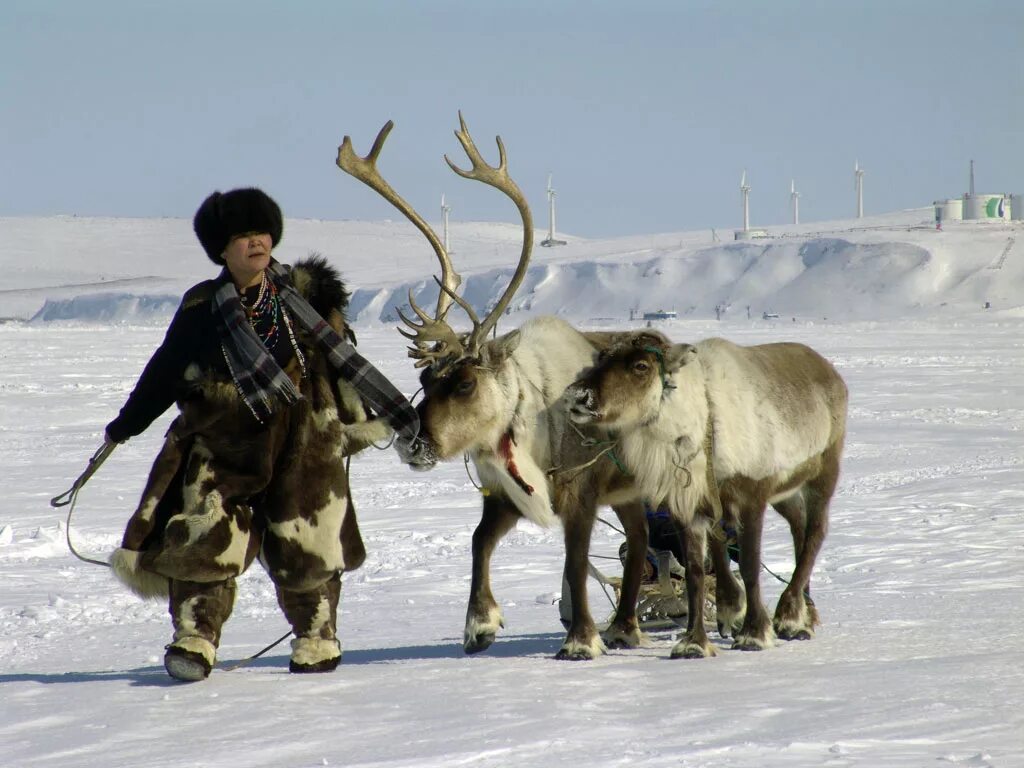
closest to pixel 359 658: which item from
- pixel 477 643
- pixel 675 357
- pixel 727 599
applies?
pixel 477 643

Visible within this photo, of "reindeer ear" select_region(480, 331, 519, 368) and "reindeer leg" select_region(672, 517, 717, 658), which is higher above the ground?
"reindeer ear" select_region(480, 331, 519, 368)

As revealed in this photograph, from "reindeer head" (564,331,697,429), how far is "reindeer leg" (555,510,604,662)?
1.27ft

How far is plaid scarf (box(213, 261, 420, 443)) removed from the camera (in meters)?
5.09

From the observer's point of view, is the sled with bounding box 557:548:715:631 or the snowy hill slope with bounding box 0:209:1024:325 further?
the snowy hill slope with bounding box 0:209:1024:325

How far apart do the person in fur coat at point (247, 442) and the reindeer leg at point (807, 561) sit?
185 cm

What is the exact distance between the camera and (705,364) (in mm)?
6066

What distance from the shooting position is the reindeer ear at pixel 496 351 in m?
5.93

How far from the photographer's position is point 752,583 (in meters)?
5.88

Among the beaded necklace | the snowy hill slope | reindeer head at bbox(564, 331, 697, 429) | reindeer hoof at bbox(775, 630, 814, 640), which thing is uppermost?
the beaded necklace

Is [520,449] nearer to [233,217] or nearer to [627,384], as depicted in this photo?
[627,384]

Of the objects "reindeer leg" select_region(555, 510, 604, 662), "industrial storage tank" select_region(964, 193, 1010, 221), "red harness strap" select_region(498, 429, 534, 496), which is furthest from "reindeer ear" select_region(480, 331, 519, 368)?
"industrial storage tank" select_region(964, 193, 1010, 221)

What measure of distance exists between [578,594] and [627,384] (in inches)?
31.5

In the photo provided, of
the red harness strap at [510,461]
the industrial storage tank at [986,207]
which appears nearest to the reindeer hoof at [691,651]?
the red harness strap at [510,461]

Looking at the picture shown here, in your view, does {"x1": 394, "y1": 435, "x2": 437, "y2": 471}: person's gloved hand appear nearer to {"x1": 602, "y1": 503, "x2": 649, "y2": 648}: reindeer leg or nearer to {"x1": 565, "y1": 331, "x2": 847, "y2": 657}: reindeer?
{"x1": 565, "y1": 331, "x2": 847, "y2": 657}: reindeer
